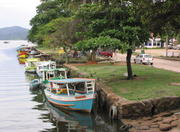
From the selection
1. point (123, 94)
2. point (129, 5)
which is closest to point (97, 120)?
point (123, 94)

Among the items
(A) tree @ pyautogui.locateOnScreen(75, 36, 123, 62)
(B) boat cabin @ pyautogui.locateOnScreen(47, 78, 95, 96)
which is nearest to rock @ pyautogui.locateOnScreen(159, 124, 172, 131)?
(B) boat cabin @ pyautogui.locateOnScreen(47, 78, 95, 96)

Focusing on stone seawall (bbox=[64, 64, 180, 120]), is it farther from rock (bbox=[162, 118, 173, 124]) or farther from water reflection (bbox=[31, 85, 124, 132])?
rock (bbox=[162, 118, 173, 124])

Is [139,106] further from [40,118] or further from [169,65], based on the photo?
[169,65]

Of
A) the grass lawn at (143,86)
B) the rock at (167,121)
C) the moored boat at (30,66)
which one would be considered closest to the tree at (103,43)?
the grass lawn at (143,86)


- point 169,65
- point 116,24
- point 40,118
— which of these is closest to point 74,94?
point 40,118

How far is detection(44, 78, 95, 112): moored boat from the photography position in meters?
23.1

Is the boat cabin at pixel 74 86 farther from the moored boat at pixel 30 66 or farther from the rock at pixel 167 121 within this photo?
the moored boat at pixel 30 66

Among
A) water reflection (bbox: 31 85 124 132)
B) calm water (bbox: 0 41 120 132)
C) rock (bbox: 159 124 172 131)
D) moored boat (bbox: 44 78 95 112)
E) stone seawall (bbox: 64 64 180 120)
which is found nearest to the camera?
rock (bbox: 159 124 172 131)

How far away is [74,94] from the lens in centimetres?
2452

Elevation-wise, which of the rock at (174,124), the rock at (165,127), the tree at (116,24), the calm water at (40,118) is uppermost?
the tree at (116,24)

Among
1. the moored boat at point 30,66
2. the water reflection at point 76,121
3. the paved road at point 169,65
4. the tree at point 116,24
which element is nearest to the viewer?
the water reflection at point 76,121

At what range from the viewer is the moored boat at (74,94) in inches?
909

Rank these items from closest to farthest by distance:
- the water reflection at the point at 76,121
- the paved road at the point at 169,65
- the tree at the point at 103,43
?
the water reflection at the point at 76,121 → the tree at the point at 103,43 → the paved road at the point at 169,65

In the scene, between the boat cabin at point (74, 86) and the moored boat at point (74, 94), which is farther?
the boat cabin at point (74, 86)
